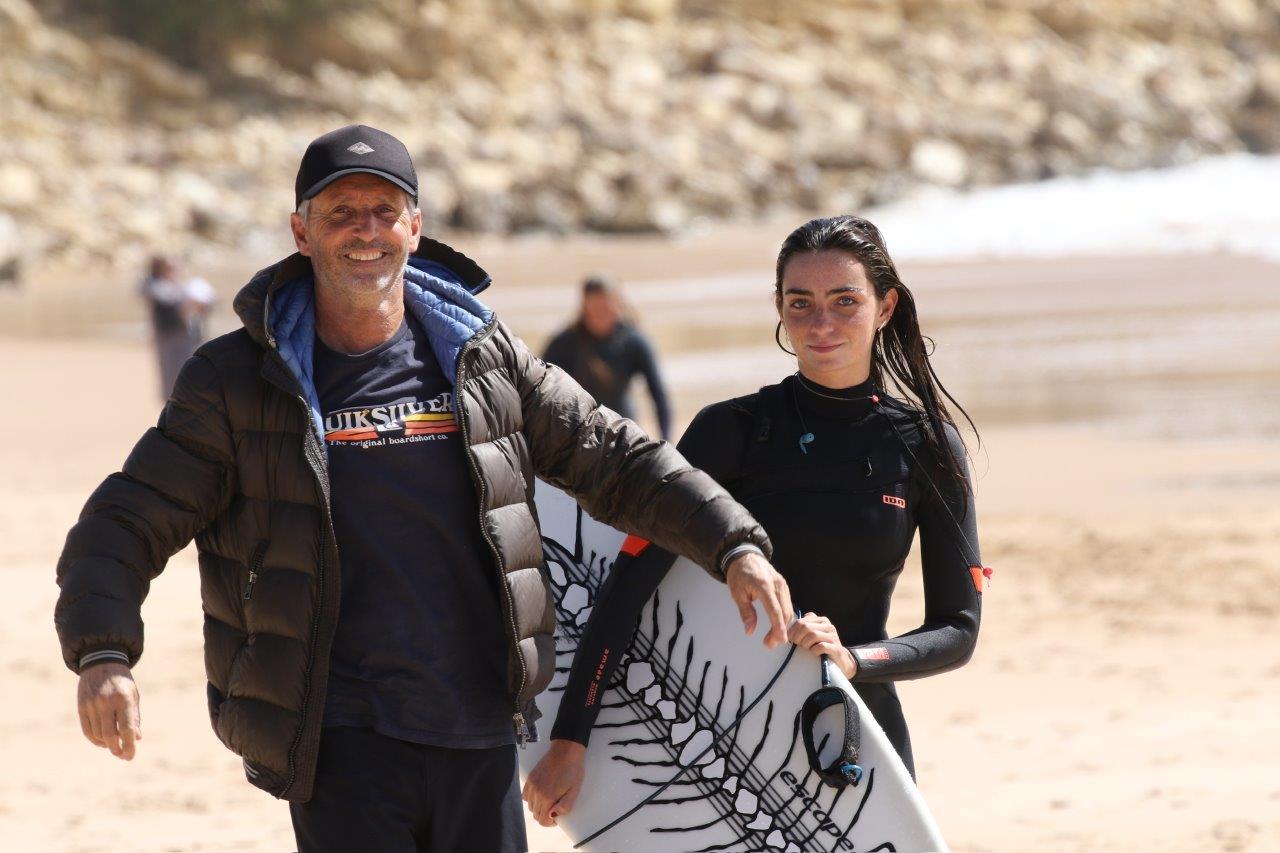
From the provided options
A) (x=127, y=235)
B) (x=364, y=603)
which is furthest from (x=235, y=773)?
(x=127, y=235)

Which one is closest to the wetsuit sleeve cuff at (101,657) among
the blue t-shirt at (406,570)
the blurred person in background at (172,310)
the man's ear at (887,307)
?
the blue t-shirt at (406,570)

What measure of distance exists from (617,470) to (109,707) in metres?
0.97

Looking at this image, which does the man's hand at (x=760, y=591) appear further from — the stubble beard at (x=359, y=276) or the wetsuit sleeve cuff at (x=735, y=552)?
the stubble beard at (x=359, y=276)

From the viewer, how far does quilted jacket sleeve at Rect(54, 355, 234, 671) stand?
3.06 m

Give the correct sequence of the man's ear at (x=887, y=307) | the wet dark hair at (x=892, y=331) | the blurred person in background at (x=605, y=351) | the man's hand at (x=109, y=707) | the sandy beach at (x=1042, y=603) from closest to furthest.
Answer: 1. the man's hand at (x=109, y=707)
2. the wet dark hair at (x=892, y=331)
3. the man's ear at (x=887, y=307)
4. the sandy beach at (x=1042, y=603)
5. the blurred person in background at (x=605, y=351)

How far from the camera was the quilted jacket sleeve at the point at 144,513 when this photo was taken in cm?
306

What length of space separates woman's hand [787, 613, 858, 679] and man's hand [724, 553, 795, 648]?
0.13 metres

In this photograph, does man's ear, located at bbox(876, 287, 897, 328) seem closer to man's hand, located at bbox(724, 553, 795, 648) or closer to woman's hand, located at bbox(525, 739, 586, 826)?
man's hand, located at bbox(724, 553, 795, 648)

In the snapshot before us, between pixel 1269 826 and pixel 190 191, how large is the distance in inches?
1306

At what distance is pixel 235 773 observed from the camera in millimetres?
6750

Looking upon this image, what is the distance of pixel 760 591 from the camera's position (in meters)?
3.17

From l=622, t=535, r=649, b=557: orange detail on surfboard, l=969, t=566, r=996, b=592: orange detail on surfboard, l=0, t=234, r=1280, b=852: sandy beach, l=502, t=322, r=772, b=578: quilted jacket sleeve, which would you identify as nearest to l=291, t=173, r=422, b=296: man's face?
l=502, t=322, r=772, b=578: quilted jacket sleeve

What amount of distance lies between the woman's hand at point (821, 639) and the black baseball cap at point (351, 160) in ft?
3.40

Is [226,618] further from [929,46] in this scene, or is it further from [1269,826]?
[929,46]
